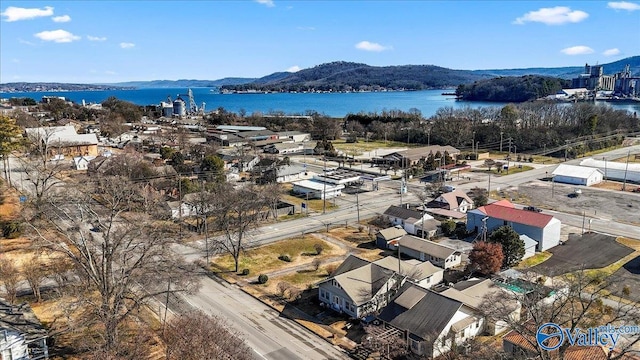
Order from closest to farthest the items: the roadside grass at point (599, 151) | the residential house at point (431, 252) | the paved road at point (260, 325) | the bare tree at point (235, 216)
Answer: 1. the paved road at point (260, 325)
2. the residential house at point (431, 252)
3. the bare tree at point (235, 216)
4. the roadside grass at point (599, 151)

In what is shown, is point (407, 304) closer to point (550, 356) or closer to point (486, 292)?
point (486, 292)

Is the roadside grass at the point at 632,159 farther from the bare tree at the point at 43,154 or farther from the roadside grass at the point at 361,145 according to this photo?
the bare tree at the point at 43,154

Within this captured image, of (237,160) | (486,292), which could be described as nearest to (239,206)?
(486,292)

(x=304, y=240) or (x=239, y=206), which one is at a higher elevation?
(x=239, y=206)

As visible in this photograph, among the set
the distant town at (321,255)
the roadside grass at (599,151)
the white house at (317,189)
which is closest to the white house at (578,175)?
the distant town at (321,255)

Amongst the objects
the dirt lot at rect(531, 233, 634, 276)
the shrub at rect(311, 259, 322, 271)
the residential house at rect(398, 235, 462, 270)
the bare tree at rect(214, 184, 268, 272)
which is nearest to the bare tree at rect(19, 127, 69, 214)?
the bare tree at rect(214, 184, 268, 272)

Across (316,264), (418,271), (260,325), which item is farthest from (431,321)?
(316,264)
